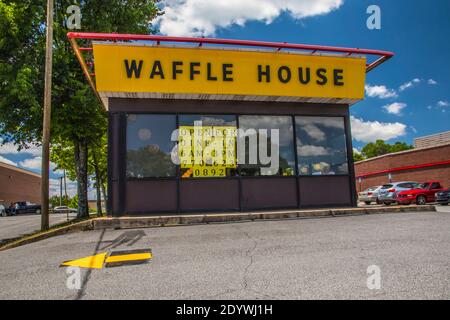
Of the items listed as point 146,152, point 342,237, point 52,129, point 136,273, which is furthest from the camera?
point 52,129

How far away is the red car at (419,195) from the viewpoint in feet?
69.4

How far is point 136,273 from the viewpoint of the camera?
4910mm

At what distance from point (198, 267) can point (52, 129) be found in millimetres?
14152

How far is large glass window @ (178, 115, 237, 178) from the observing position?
Answer: 1123cm

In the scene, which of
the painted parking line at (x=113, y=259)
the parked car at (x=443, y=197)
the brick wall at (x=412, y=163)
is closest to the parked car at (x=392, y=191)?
the parked car at (x=443, y=197)

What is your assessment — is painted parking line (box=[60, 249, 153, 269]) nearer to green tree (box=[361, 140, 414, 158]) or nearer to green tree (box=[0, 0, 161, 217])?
green tree (box=[0, 0, 161, 217])

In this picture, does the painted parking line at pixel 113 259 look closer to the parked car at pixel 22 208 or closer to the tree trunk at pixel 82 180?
the tree trunk at pixel 82 180

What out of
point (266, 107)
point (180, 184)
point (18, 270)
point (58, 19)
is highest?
point (58, 19)

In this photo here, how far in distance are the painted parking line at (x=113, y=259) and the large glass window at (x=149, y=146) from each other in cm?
479

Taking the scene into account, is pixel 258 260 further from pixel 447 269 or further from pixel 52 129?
pixel 52 129

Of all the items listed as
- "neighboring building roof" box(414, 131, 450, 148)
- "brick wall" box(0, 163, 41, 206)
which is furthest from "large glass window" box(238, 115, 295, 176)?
"brick wall" box(0, 163, 41, 206)

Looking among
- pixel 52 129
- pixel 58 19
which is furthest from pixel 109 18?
pixel 52 129

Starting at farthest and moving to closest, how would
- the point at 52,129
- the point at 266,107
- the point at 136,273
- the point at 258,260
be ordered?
the point at 52,129, the point at 266,107, the point at 258,260, the point at 136,273

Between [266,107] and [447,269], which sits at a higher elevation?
[266,107]
